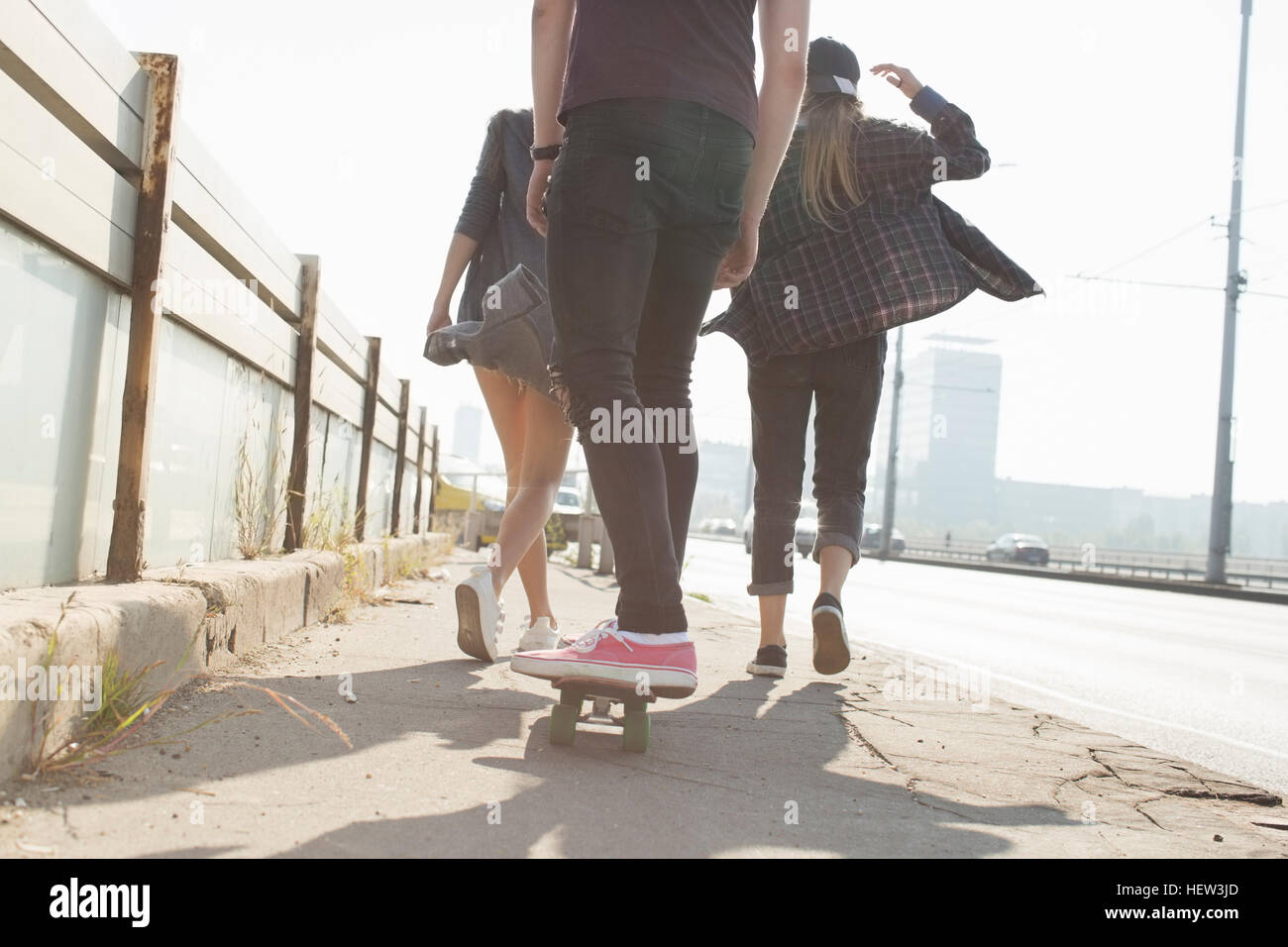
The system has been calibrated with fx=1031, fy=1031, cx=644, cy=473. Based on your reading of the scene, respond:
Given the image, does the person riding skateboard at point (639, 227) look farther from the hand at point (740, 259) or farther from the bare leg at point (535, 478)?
the bare leg at point (535, 478)

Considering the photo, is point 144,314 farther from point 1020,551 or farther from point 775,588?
point 1020,551

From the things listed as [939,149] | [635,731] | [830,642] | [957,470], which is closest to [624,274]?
[635,731]

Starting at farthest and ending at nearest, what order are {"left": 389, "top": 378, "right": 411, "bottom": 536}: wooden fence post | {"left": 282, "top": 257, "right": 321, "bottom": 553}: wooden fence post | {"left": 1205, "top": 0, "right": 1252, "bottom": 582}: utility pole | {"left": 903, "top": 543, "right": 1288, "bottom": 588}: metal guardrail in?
{"left": 903, "top": 543, "right": 1288, "bottom": 588}: metal guardrail < {"left": 1205, "top": 0, "right": 1252, "bottom": 582}: utility pole < {"left": 389, "top": 378, "right": 411, "bottom": 536}: wooden fence post < {"left": 282, "top": 257, "right": 321, "bottom": 553}: wooden fence post

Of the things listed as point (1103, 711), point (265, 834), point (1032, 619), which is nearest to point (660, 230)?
point (265, 834)

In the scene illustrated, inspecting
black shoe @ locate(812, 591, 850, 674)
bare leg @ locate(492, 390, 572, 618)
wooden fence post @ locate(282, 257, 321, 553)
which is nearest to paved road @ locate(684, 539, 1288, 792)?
black shoe @ locate(812, 591, 850, 674)

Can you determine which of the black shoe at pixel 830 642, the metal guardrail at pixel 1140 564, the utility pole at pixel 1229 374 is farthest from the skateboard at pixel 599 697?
the metal guardrail at pixel 1140 564

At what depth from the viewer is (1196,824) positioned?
2.07m

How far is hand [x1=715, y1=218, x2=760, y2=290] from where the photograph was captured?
103 inches

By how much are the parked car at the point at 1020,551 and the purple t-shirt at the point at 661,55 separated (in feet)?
144

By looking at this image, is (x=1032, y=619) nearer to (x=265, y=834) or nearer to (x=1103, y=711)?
(x=1103, y=711)

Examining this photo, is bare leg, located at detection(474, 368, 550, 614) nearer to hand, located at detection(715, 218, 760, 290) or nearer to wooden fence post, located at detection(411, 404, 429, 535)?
hand, located at detection(715, 218, 760, 290)

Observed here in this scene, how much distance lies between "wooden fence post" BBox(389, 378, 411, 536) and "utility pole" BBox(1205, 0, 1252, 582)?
15.1 meters

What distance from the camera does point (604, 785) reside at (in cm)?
191

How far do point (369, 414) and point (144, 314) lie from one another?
5.16 metres
